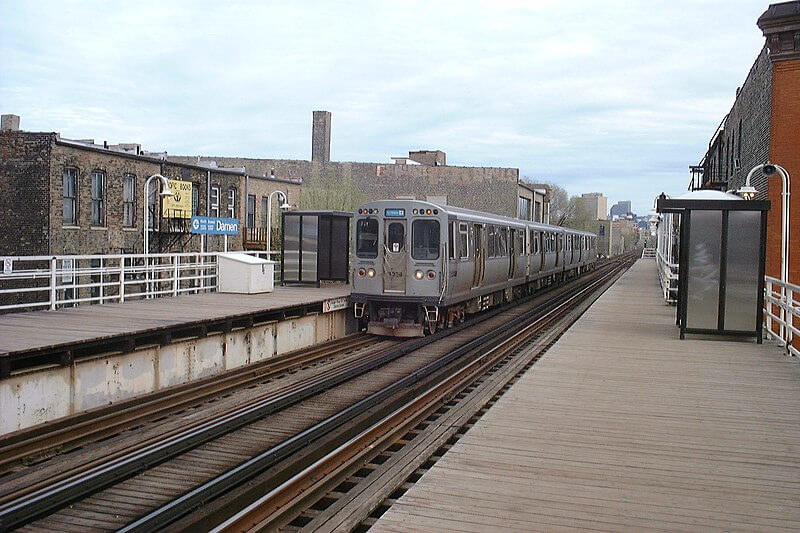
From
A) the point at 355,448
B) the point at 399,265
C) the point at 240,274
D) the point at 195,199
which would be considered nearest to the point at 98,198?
the point at 195,199

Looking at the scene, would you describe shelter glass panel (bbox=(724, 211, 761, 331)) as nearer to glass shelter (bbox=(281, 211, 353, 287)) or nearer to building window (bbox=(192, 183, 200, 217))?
glass shelter (bbox=(281, 211, 353, 287))

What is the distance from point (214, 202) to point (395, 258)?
15.6m

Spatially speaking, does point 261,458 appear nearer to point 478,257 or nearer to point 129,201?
point 478,257

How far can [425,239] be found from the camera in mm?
16234

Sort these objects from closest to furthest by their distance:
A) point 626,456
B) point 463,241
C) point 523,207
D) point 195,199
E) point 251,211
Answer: point 626,456 < point 463,241 < point 195,199 < point 251,211 < point 523,207

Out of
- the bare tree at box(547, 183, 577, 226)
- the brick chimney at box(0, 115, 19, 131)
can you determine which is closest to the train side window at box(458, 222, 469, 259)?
the brick chimney at box(0, 115, 19, 131)

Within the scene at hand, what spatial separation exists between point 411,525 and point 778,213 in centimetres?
1590

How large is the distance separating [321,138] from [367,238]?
36.5 meters

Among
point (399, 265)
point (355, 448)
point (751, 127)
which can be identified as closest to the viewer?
point (355, 448)

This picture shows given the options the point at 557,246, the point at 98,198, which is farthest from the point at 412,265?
the point at 557,246

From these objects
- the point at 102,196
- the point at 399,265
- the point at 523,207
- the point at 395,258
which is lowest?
the point at 399,265

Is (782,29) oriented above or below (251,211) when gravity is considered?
above

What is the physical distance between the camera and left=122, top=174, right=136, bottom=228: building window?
84.2 ft

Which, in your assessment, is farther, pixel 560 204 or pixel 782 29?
pixel 560 204
